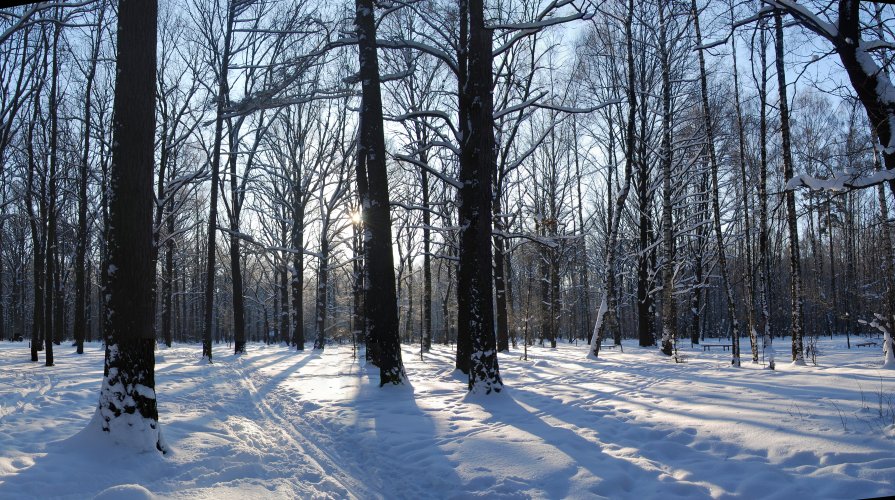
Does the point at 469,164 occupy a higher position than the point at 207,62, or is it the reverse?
the point at 207,62

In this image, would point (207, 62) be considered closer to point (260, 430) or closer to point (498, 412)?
point (260, 430)

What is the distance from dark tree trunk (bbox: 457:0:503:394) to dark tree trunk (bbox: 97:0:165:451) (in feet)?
15.9

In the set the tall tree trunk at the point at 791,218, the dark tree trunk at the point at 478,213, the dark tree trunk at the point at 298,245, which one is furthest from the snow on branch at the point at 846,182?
the dark tree trunk at the point at 298,245

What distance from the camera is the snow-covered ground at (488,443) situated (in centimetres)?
427

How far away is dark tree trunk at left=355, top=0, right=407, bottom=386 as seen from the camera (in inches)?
386

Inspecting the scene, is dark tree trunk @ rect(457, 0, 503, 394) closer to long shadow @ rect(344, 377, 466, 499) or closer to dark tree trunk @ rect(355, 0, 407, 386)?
long shadow @ rect(344, 377, 466, 499)

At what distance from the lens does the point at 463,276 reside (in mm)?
8992

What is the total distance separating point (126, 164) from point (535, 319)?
90.2 feet

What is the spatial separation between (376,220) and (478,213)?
230cm

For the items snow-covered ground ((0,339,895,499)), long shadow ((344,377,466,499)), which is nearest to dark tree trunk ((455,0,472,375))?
snow-covered ground ((0,339,895,499))

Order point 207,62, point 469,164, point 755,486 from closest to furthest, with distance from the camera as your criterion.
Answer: point 755,486 → point 469,164 → point 207,62

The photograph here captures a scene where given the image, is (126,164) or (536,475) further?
(126,164)

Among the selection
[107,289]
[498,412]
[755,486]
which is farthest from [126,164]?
[755,486]

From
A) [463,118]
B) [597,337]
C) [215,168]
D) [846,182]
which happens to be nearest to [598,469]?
[846,182]
